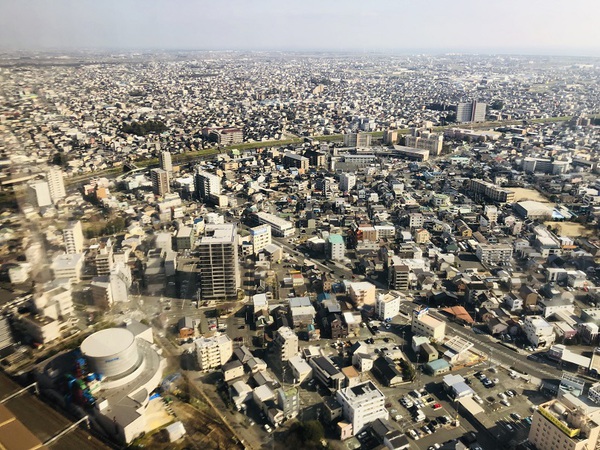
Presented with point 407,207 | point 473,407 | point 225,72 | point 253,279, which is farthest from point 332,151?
point 225,72

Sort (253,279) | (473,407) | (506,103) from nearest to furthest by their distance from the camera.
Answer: (473,407) < (253,279) < (506,103)

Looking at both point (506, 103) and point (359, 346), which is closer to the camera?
point (359, 346)

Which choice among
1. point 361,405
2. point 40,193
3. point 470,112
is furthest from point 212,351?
point 470,112

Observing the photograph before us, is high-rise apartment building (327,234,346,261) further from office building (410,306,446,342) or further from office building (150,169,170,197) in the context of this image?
office building (150,169,170,197)

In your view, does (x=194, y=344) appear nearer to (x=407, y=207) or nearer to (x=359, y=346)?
(x=359, y=346)

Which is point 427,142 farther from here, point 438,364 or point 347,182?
point 438,364

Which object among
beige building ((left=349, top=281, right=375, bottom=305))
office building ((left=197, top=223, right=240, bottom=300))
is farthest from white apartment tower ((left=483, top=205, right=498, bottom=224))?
office building ((left=197, top=223, right=240, bottom=300))

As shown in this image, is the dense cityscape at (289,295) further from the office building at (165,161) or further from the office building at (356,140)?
the office building at (356,140)
